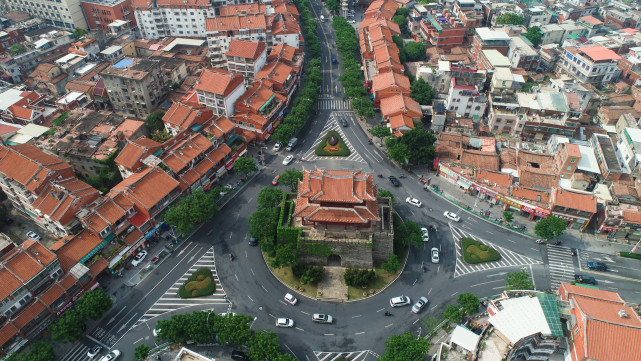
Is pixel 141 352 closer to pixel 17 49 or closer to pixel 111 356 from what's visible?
pixel 111 356

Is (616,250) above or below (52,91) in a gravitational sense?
below

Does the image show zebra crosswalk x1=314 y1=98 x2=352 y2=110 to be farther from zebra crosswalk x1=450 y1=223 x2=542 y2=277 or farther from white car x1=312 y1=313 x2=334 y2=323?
white car x1=312 y1=313 x2=334 y2=323

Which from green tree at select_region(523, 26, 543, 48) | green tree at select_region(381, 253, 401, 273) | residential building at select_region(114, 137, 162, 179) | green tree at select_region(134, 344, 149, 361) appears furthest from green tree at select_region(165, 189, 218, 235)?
green tree at select_region(523, 26, 543, 48)

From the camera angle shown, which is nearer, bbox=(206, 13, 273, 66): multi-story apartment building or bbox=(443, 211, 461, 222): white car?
bbox=(443, 211, 461, 222): white car

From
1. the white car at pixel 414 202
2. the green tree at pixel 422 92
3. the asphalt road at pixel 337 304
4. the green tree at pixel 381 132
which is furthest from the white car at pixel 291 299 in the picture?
the green tree at pixel 422 92

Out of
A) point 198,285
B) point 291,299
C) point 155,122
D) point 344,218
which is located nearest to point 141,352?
point 198,285

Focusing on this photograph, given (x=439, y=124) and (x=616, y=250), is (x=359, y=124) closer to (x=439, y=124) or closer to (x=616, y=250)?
(x=439, y=124)

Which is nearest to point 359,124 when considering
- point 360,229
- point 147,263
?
point 360,229
